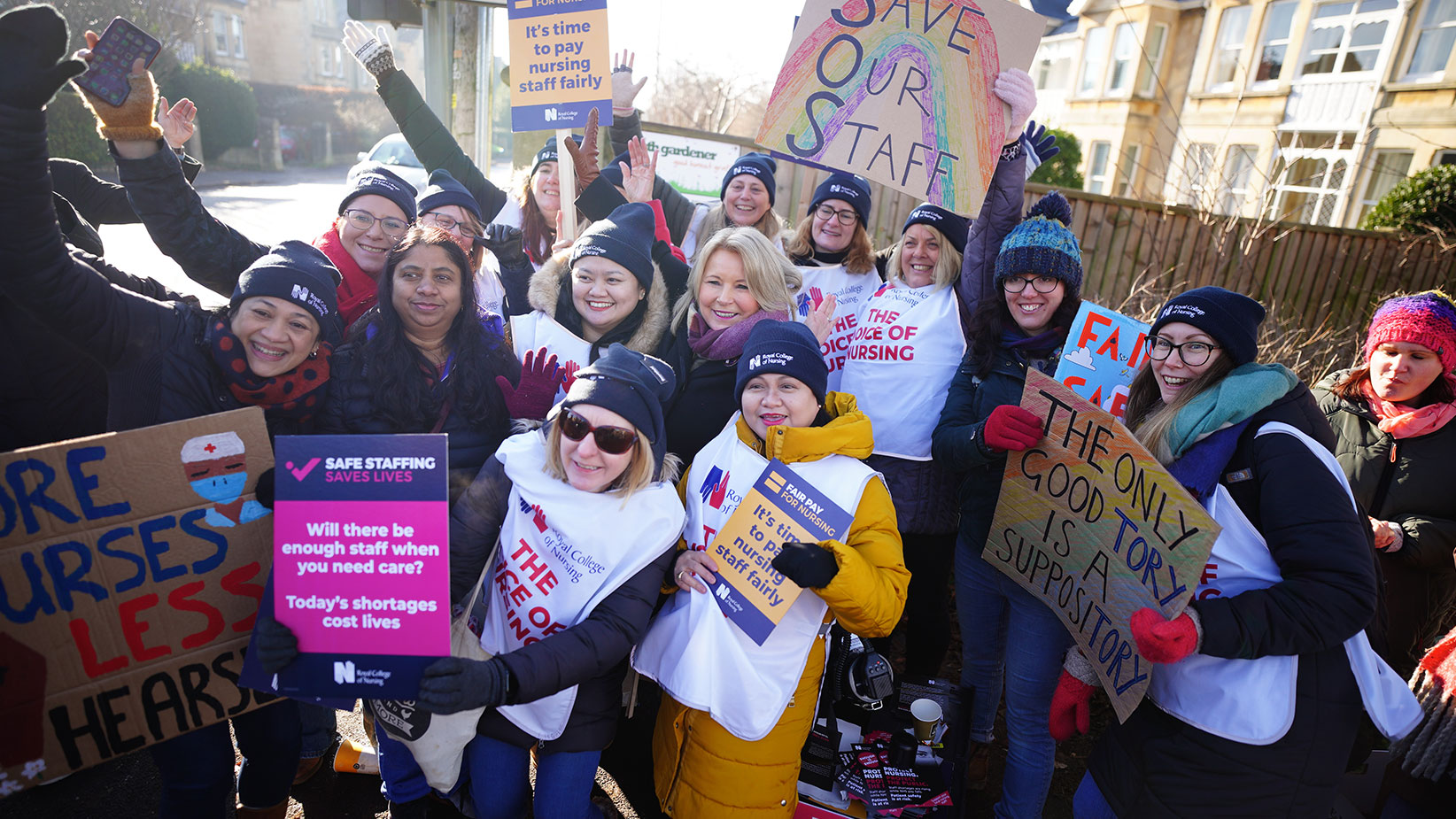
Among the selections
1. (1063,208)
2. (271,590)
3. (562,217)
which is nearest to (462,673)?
(271,590)

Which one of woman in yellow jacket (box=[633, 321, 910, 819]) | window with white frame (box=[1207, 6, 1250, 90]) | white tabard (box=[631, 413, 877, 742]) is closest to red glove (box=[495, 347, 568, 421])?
woman in yellow jacket (box=[633, 321, 910, 819])

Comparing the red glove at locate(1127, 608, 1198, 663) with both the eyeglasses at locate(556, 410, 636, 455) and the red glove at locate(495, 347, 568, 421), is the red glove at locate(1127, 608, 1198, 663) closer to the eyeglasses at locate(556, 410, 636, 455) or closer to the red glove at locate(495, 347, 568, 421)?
the eyeglasses at locate(556, 410, 636, 455)

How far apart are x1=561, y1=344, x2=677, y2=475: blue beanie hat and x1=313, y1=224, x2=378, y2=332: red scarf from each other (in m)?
1.39

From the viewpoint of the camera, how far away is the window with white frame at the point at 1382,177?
653 inches

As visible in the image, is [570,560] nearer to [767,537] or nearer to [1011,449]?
[767,537]

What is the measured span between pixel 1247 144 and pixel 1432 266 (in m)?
14.8

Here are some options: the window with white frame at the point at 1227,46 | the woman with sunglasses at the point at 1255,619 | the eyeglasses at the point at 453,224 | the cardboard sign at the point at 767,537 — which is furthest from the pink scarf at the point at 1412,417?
the window with white frame at the point at 1227,46

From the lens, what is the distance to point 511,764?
2312 millimetres

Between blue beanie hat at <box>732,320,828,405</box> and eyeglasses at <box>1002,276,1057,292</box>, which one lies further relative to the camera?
eyeglasses at <box>1002,276,1057,292</box>

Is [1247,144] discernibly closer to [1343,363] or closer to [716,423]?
[1343,363]

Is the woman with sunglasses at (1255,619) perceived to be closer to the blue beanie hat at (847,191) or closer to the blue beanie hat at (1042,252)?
the blue beanie hat at (1042,252)

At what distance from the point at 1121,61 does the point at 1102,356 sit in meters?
25.9

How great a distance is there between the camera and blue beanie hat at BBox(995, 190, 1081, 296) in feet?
8.51

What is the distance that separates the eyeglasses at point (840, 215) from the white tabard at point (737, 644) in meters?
1.76
